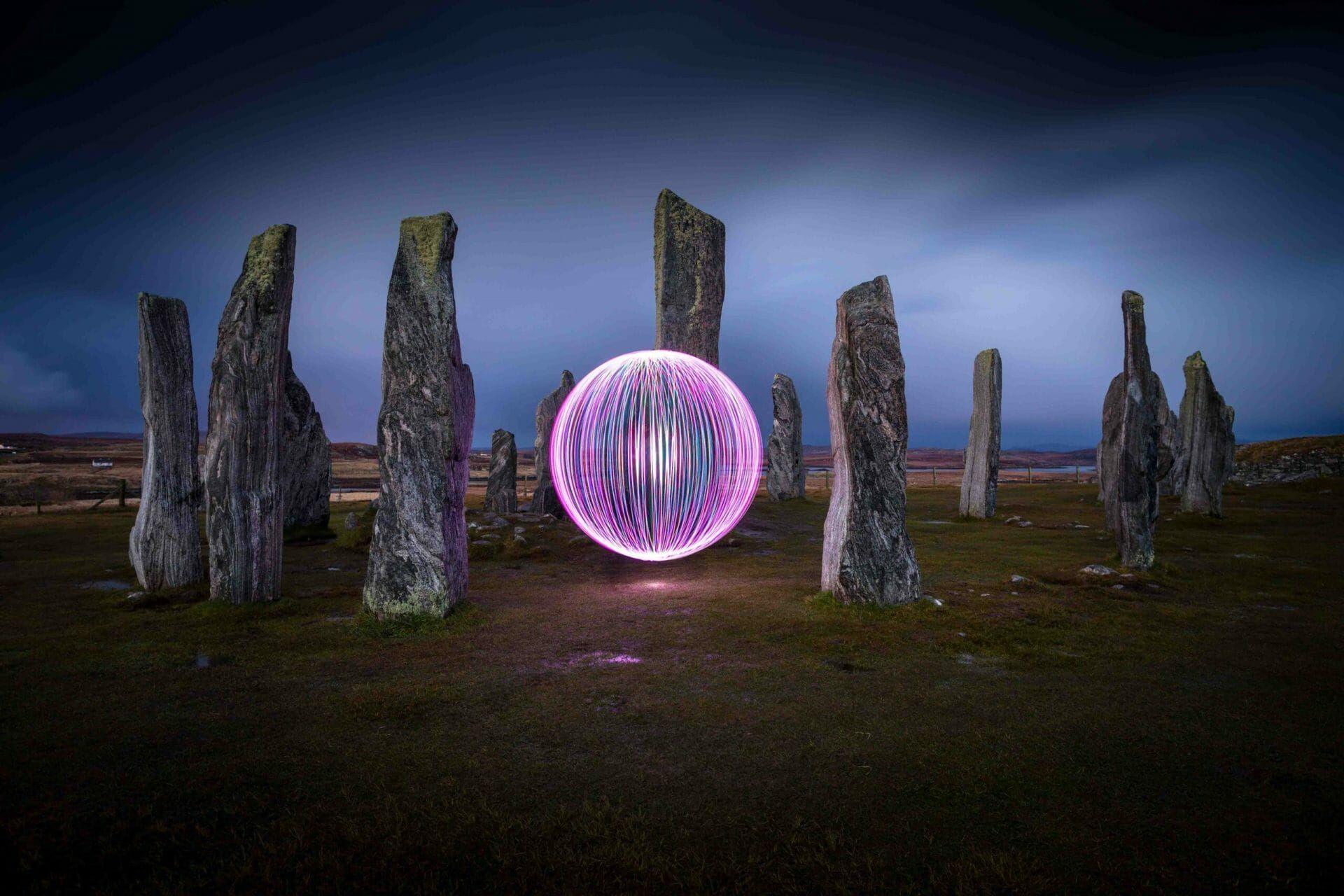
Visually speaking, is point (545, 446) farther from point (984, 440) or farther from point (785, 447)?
point (984, 440)

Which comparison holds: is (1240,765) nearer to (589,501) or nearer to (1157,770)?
(1157,770)

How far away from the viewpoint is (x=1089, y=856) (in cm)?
243

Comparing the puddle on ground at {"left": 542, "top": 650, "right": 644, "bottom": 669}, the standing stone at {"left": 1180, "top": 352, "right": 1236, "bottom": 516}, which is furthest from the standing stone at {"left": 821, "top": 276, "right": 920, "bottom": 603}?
the standing stone at {"left": 1180, "top": 352, "right": 1236, "bottom": 516}

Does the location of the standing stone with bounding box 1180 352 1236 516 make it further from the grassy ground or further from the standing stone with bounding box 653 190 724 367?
the standing stone with bounding box 653 190 724 367

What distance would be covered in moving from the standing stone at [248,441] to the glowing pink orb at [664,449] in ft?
9.93

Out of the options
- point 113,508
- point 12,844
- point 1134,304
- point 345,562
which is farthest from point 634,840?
point 113,508

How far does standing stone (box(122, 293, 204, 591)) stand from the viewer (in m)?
6.77

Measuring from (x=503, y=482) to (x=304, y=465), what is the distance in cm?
428

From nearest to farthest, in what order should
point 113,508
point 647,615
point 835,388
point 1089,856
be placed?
point 1089,856
point 647,615
point 835,388
point 113,508

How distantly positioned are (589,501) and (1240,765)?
6.06 metres

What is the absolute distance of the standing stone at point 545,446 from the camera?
14.3 meters

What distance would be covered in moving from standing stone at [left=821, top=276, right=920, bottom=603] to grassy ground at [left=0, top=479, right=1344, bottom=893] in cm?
34

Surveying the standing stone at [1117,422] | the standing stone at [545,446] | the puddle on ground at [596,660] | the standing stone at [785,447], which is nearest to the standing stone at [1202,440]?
the standing stone at [1117,422]

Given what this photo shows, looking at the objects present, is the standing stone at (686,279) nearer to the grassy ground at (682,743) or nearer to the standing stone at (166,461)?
the grassy ground at (682,743)
